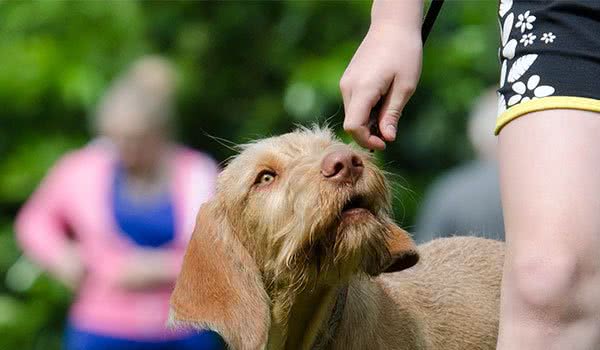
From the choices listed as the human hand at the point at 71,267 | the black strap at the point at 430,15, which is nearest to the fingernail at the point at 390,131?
the black strap at the point at 430,15

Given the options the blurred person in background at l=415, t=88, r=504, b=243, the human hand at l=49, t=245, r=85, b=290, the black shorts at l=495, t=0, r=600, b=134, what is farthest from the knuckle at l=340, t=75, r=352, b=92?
the human hand at l=49, t=245, r=85, b=290

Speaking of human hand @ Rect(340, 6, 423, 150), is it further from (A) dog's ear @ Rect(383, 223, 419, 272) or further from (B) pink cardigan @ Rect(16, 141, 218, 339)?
(B) pink cardigan @ Rect(16, 141, 218, 339)

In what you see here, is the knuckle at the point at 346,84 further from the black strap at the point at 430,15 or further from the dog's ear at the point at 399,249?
the dog's ear at the point at 399,249

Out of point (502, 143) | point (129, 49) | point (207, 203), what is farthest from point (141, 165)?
point (502, 143)

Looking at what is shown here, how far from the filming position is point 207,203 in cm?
429

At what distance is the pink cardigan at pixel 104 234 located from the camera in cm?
707

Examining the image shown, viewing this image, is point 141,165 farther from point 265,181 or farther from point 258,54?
point 265,181

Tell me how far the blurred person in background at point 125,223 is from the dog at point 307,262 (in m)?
2.77

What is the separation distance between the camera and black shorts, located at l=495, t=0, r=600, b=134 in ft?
9.29

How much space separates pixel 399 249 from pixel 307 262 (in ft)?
0.92

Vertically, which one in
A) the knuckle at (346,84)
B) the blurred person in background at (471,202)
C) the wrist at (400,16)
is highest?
the wrist at (400,16)

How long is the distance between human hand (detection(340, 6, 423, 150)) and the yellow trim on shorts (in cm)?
42

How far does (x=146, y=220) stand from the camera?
7.12 m

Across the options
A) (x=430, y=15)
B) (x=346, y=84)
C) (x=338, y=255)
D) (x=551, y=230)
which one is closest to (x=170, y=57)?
(x=338, y=255)
